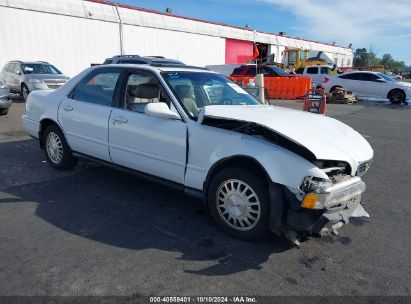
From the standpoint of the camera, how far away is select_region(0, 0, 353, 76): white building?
18.8 m

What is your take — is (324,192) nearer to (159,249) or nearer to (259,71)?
(159,249)

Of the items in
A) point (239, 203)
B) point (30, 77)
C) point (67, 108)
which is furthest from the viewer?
point (30, 77)

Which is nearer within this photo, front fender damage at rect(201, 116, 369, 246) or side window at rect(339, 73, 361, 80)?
front fender damage at rect(201, 116, 369, 246)

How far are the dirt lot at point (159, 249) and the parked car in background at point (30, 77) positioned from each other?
9.37 meters

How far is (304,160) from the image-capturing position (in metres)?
3.04

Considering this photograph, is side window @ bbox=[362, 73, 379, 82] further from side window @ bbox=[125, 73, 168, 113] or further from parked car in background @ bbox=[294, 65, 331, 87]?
side window @ bbox=[125, 73, 168, 113]

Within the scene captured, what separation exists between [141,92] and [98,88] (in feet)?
2.89

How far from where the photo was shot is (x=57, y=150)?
531cm

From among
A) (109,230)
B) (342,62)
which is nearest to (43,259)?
(109,230)

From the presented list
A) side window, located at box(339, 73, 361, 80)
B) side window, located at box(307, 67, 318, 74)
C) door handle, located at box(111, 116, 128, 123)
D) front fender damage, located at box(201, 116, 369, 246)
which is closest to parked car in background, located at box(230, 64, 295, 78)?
side window, located at box(307, 67, 318, 74)

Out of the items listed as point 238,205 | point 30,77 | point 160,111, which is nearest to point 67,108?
point 160,111

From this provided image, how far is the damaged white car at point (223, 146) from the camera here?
120 inches

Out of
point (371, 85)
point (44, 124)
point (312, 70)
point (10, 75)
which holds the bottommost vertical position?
point (44, 124)

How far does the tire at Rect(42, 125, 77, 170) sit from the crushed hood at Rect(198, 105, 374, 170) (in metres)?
2.54
